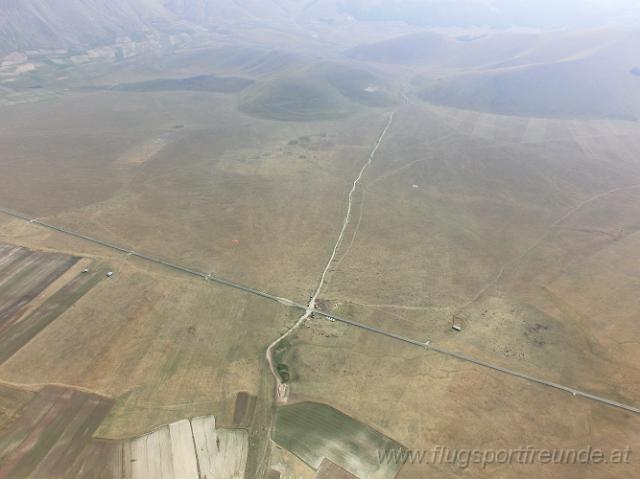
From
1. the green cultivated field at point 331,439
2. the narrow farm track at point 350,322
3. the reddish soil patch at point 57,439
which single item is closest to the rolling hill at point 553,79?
the narrow farm track at point 350,322

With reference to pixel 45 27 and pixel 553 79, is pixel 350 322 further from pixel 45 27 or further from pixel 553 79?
pixel 45 27

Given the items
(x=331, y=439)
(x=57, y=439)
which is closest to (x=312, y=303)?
(x=331, y=439)

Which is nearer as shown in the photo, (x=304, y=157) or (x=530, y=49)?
(x=304, y=157)

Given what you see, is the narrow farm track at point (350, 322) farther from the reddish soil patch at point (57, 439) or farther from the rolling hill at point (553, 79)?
the rolling hill at point (553, 79)

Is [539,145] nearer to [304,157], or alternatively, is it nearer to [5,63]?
[304,157]

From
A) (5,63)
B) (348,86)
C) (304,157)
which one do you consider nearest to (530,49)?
(348,86)

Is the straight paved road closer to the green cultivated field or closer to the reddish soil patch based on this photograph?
the green cultivated field

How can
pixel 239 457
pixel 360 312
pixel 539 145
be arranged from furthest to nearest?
pixel 539 145, pixel 360 312, pixel 239 457

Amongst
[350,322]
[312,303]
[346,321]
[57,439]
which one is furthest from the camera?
[312,303]
